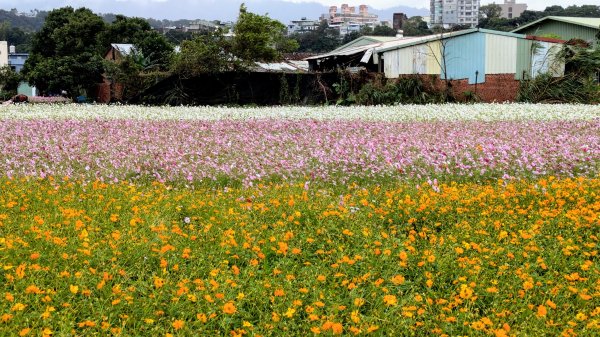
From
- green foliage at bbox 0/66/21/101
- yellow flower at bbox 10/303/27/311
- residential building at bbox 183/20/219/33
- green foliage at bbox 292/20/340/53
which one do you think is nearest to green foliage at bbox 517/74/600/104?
residential building at bbox 183/20/219/33

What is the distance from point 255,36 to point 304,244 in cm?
3382

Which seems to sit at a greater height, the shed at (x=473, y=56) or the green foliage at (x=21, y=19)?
the green foliage at (x=21, y=19)

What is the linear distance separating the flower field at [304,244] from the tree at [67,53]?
3805 centimetres

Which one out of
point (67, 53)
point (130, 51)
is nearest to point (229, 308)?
point (130, 51)

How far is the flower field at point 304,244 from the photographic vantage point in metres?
4.70

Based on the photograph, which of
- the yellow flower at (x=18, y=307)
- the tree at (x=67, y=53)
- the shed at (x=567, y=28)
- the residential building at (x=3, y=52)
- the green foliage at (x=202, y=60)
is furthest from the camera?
the residential building at (x=3, y=52)

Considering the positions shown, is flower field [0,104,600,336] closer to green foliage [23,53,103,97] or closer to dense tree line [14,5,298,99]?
dense tree line [14,5,298,99]

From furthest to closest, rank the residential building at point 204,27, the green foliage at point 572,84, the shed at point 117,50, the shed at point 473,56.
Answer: the shed at point 117,50 → the residential building at point 204,27 → the shed at point 473,56 → the green foliage at point 572,84

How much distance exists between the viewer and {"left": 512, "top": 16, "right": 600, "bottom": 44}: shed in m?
38.5

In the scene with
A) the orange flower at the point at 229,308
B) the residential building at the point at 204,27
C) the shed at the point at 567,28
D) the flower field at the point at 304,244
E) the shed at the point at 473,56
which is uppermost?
the residential building at the point at 204,27

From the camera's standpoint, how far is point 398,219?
7305 mm

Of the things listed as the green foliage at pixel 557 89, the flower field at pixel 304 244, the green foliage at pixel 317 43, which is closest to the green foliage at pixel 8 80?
the green foliage at pixel 317 43

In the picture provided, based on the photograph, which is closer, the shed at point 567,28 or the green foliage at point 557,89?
the green foliage at point 557,89

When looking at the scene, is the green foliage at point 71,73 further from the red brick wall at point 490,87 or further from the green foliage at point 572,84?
the green foliage at point 572,84
